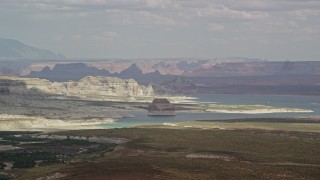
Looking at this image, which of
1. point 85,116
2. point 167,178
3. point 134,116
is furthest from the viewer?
point 134,116

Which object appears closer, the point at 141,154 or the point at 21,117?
the point at 141,154

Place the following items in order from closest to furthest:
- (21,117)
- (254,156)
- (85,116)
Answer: (254,156) < (21,117) < (85,116)

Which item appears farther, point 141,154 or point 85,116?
point 85,116

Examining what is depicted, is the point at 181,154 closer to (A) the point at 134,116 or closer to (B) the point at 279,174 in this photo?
(B) the point at 279,174

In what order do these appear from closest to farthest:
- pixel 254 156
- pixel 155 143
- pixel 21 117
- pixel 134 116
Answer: pixel 254 156, pixel 155 143, pixel 21 117, pixel 134 116

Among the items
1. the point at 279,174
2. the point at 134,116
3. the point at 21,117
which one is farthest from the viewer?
the point at 134,116

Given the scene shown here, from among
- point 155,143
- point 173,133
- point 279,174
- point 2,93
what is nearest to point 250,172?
point 279,174

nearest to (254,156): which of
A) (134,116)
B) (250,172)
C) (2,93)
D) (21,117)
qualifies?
(250,172)

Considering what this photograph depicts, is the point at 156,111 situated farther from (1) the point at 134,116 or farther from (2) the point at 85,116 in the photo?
(2) the point at 85,116
